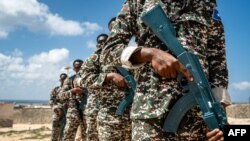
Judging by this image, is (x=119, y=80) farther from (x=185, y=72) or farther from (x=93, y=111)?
(x=185, y=72)

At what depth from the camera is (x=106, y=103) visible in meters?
5.57

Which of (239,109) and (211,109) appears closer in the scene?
(211,109)

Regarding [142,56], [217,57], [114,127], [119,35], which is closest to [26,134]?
[114,127]

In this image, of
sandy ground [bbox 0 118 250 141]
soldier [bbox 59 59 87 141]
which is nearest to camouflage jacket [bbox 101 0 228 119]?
soldier [bbox 59 59 87 141]

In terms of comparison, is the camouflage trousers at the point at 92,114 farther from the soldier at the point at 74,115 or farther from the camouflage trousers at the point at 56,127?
the camouflage trousers at the point at 56,127

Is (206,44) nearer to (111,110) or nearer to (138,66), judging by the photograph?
(138,66)

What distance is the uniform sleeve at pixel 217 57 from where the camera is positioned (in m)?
2.97

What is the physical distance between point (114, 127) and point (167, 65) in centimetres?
279

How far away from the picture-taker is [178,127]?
2684mm

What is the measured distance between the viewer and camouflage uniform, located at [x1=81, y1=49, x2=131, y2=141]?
5203mm

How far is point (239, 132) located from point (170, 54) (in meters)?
0.67

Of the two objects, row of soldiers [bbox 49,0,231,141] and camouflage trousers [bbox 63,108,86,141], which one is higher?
row of soldiers [bbox 49,0,231,141]

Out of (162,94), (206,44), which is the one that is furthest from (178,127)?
(206,44)

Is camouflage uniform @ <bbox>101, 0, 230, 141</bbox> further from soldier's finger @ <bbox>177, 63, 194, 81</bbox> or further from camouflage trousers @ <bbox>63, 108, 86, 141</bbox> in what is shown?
camouflage trousers @ <bbox>63, 108, 86, 141</bbox>
